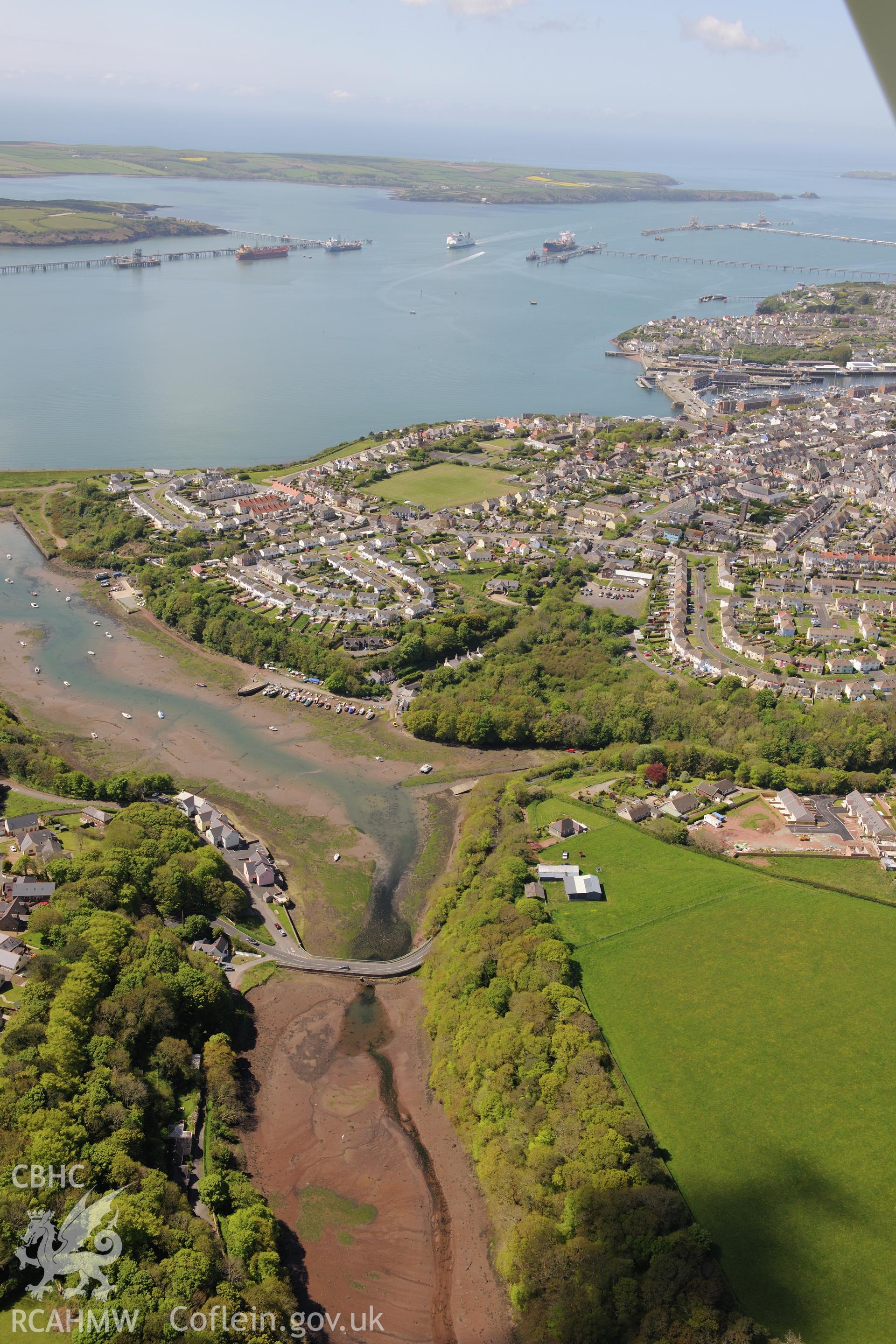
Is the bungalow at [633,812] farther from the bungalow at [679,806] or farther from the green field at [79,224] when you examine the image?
the green field at [79,224]

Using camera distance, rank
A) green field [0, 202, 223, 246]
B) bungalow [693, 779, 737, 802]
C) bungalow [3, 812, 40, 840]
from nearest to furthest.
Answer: bungalow [3, 812, 40, 840]
bungalow [693, 779, 737, 802]
green field [0, 202, 223, 246]

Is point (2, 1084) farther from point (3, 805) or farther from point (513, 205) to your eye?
point (513, 205)

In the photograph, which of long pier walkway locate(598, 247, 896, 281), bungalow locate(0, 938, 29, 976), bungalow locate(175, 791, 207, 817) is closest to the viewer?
bungalow locate(0, 938, 29, 976)

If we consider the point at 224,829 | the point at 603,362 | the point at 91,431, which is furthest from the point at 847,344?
the point at 224,829

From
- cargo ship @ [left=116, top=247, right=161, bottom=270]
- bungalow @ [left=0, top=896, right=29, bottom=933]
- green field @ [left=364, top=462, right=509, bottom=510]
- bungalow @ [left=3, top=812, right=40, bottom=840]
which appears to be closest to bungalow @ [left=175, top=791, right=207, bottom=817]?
bungalow @ [left=3, top=812, right=40, bottom=840]

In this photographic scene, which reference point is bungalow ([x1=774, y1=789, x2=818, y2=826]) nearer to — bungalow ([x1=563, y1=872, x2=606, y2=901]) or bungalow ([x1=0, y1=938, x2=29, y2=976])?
bungalow ([x1=563, y1=872, x2=606, y2=901])

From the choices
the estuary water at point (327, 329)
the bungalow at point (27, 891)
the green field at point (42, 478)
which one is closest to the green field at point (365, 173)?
the estuary water at point (327, 329)
